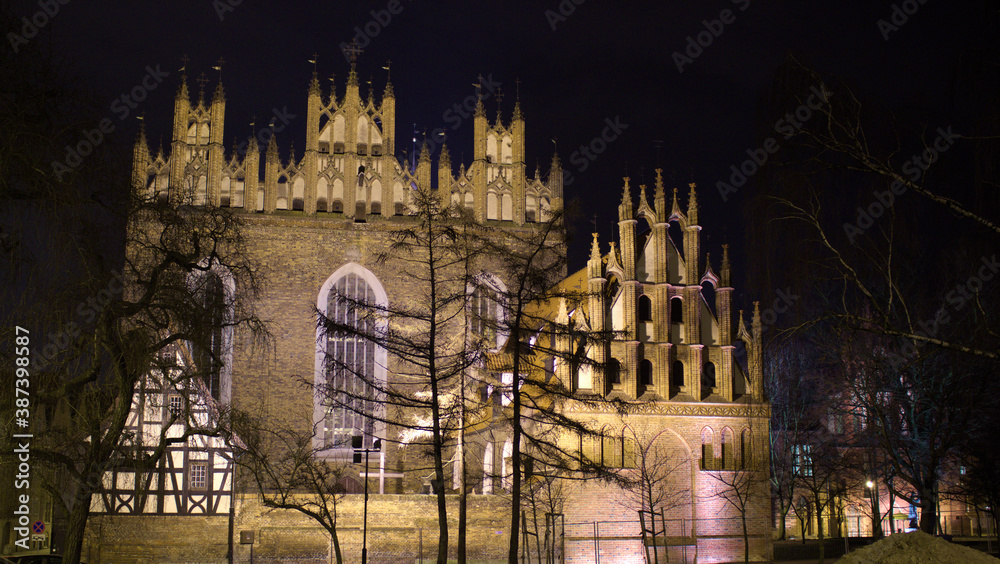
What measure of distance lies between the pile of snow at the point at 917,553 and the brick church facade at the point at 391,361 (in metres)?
10.3

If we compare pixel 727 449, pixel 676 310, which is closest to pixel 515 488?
pixel 727 449

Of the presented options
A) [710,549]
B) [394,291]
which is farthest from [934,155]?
[394,291]

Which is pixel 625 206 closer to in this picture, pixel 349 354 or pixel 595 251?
pixel 595 251

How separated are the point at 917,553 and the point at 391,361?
76.2 ft

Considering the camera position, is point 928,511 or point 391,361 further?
point 391,361

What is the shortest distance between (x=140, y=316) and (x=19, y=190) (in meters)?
3.03

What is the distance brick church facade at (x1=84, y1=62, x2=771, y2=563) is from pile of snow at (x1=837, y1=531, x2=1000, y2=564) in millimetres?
10338

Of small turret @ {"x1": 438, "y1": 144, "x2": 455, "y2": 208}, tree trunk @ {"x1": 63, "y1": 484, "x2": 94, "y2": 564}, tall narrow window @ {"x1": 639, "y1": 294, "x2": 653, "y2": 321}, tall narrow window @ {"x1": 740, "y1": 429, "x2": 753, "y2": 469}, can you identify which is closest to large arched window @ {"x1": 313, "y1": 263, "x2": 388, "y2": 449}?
small turret @ {"x1": 438, "y1": 144, "x2": 455, "y2": 208}

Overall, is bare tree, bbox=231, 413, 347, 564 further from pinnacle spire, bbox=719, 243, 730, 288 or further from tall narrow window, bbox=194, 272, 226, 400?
pinnacle spire, bbox=719, 243, 730, 288

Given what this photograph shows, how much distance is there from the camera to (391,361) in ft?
99.1

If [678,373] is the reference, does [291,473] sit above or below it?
below

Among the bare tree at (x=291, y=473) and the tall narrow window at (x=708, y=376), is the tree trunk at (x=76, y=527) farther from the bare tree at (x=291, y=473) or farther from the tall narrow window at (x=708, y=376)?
the tall narrow window at (x=708, y=376)

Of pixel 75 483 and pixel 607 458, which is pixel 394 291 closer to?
pixel 607 458

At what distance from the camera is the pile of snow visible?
8.10m
